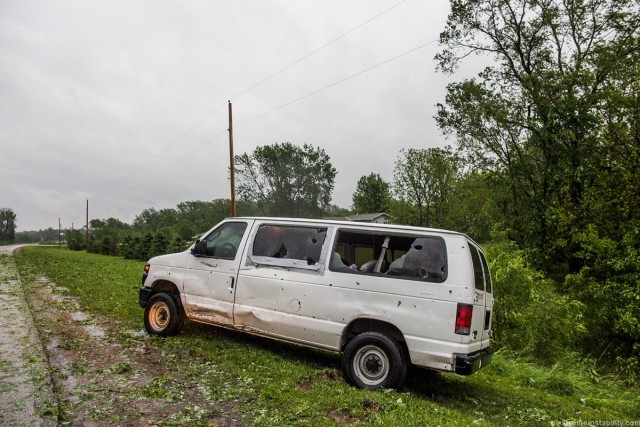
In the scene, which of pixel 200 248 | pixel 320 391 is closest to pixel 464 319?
pixel 320 391

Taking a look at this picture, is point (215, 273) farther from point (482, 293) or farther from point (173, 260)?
point (482, 293)

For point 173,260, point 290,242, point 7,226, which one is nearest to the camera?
point 290,242

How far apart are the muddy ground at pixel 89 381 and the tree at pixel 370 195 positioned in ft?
256

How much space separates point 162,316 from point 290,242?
2.96 meters

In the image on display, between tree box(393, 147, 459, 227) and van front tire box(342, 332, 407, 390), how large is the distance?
38424 mm

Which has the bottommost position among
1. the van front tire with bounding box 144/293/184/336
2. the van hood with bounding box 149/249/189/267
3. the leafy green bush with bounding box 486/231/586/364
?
the leafy green bush with bounding box 486/231/586/364

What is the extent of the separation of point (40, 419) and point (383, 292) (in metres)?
3.89

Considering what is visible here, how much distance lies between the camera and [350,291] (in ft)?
18.3

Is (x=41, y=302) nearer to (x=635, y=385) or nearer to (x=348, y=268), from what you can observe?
(x=348, y=268)

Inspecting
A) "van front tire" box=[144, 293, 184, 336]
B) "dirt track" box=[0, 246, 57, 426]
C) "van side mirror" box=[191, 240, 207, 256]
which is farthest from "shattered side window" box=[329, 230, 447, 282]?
"dirt track" box=[0, 246, 57, 426]

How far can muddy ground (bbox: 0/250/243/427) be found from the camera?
4.15 metres

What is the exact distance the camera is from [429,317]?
16.5 feet

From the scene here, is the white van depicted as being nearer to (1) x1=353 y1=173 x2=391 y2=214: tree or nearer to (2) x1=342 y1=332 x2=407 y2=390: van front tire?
(2) x1=342 y1=332 x2=407 y2=390: van front tire

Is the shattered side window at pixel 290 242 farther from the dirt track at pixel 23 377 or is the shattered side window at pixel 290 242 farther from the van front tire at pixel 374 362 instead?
the dirt track at pixel 23 377
